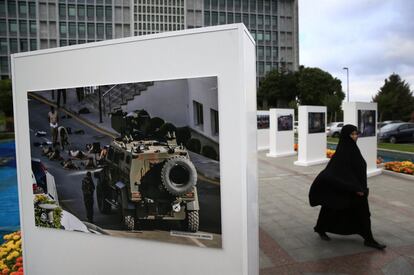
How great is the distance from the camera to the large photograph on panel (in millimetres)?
2975

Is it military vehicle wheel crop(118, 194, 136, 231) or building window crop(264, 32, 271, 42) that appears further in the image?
building window crop(264, 32, 271, 42)

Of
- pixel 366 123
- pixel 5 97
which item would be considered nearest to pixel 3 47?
pixel 5 97

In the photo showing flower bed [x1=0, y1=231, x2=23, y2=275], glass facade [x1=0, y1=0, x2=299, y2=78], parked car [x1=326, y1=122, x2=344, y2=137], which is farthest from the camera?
glass facade [x1=0, y1=0, x2=299, y2=78]

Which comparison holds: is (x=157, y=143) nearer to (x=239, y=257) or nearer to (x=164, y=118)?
(x=164, y=118)

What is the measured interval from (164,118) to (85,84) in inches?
39.1

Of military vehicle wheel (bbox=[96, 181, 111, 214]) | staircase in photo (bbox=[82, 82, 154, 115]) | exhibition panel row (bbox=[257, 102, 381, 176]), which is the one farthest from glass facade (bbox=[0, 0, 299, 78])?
military vehicle wheel (bbox=[96, 181, 111, 214])

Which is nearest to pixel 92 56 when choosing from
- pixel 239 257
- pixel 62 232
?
pixel 62 232

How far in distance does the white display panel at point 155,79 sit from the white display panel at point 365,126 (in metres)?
8.58

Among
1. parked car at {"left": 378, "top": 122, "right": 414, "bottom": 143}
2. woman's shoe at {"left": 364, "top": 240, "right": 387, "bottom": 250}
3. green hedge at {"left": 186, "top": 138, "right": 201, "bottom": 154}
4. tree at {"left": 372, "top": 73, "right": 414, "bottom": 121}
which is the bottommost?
woman's shoe at {"left": 364, "top": 240, "right": 387, "bottom": 250}

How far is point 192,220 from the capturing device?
9.98 feet

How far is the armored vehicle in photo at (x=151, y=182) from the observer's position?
3.04m

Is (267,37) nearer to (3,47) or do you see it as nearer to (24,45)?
(24,45)

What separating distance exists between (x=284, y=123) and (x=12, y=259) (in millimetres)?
15355

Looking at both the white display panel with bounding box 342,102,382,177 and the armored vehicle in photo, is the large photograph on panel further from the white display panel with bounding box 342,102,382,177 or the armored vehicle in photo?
the white display panel with bounding box 342,102,382,177
